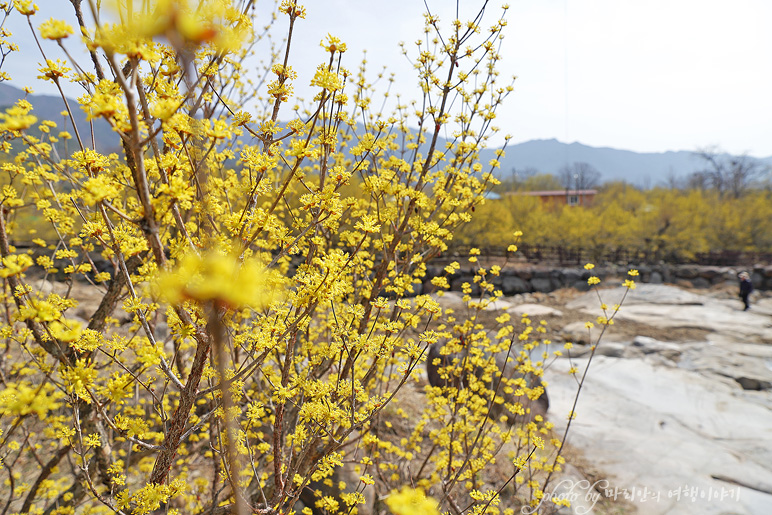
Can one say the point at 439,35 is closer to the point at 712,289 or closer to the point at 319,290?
the point at 319,290

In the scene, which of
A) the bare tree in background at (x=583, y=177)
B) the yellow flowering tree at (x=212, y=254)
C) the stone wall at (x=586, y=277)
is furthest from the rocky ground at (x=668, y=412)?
the bare tree in background at (x=583, y=177)

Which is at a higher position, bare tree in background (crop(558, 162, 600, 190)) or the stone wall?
bare tree in background (crop(558, 162, 600, 190))

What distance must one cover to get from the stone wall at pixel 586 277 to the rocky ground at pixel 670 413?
4.19 meters

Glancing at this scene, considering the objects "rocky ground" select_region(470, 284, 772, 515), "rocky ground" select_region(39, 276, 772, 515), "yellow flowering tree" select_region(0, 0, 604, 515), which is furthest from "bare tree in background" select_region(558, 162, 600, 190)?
"yellow flowering tree" select_region(0, 0, 604, 515)

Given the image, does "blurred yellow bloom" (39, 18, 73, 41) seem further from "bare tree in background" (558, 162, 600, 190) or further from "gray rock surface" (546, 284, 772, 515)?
"bare tree in background" (558, 162, 600, 190)

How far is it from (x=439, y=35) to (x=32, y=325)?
346cm

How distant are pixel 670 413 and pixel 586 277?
35.3ft

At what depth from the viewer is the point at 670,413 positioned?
6.64 meters

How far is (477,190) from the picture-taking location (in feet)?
11.7

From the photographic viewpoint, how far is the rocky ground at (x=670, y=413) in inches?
183

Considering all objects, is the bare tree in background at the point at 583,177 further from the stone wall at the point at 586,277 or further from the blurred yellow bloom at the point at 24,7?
the blurred yellow bloom at the point at 24,7

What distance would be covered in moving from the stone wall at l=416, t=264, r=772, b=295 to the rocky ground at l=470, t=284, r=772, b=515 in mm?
4185

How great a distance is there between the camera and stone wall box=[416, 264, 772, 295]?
16.5 meters

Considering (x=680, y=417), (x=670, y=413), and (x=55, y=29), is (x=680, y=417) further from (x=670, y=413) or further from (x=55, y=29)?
(x=55, y=29)
